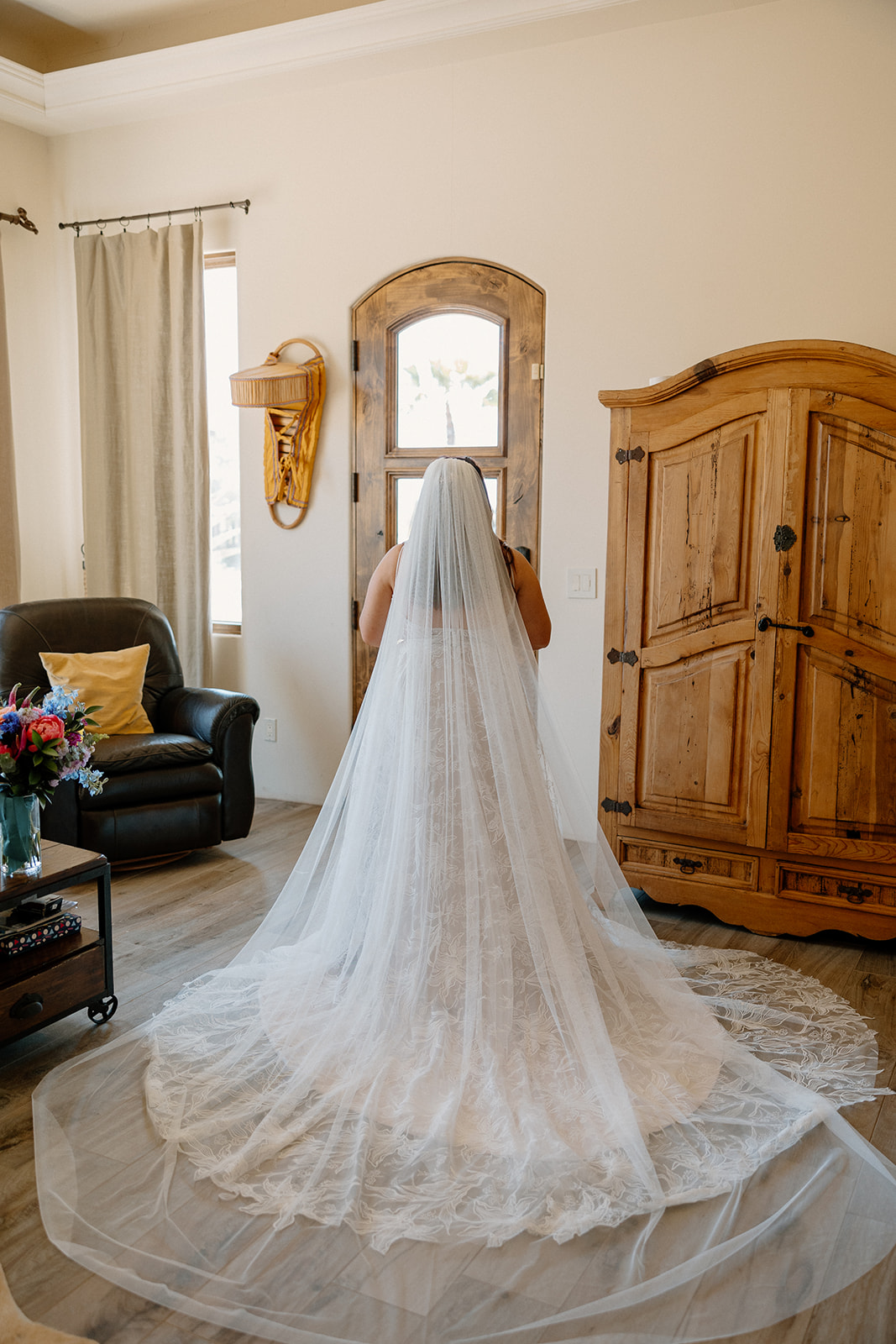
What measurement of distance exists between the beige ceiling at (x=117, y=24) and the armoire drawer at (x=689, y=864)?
361 centimetres

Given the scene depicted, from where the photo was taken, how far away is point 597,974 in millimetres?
2438

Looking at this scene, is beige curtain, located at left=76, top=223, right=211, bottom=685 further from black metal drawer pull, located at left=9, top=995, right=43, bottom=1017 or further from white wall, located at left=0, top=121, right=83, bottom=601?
black metal drawer pull, located at left=9, top=995, right=43, bottom=1017

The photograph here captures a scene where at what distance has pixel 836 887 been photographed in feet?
10.7

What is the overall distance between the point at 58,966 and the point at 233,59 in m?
3.85

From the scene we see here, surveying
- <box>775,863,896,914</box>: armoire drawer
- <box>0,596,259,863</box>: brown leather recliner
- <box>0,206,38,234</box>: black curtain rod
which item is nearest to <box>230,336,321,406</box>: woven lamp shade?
<box>0,596,259,863</box>: brown leather recliner

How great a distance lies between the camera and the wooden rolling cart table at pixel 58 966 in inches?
95.0

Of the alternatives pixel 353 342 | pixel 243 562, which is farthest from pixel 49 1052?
pixel 353 342

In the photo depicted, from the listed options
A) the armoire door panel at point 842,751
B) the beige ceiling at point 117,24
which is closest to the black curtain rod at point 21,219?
the beige ceiling at point 117,24

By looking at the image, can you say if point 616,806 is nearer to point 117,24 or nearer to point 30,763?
point 30,763

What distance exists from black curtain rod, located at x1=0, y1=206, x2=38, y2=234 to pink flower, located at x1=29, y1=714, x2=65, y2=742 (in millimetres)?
3496

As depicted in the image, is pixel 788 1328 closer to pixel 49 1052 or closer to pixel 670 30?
pixel 49 1052

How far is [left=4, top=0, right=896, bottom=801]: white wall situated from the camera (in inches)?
141

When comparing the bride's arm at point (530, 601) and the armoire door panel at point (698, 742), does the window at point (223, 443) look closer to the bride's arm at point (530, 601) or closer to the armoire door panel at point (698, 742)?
the armoire door panel at point (698, 742)

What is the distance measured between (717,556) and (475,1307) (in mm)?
2390
